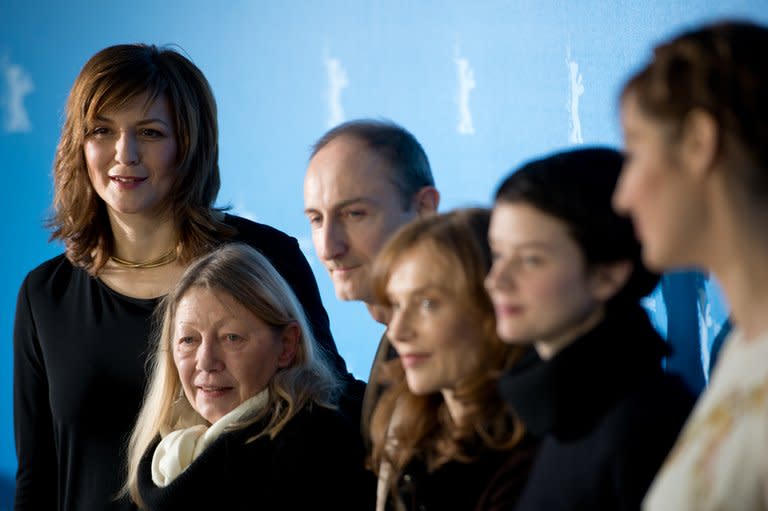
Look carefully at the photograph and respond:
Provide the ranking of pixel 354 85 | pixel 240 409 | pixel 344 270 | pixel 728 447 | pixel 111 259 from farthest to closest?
pixel 354 85 < pixel 111 259 < pixel 240 409 < pixel 344 270 < pixel 728 447

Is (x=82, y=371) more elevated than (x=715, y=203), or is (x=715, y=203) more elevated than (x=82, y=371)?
(x=715, y=203)

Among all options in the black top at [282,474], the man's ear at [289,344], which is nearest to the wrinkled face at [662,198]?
the black top at [282,474]

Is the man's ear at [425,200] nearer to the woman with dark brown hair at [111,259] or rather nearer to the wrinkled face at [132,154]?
the woman with dark brown hair at [111,259]

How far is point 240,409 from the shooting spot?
1.63 meters

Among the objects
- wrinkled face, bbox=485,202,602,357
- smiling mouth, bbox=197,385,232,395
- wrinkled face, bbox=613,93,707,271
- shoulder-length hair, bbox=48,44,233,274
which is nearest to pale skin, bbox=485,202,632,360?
wrinkled face, bbox=485,202,602,357

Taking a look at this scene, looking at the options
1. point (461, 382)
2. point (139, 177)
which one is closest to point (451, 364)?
point (461, 382)

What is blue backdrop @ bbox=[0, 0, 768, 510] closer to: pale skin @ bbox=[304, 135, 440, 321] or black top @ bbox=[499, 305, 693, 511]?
pale skin @ bbox=[304, 135, 440, 321]

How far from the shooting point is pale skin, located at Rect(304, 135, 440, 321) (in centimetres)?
148

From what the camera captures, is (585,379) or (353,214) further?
(353,214)

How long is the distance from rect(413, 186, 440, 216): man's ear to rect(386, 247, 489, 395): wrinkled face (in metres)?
0.35

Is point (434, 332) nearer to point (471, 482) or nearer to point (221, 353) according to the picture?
point (471, 482)

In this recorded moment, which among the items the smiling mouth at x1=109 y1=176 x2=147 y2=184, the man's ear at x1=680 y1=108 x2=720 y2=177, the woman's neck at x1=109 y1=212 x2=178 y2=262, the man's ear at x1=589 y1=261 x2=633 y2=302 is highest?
the smiling mouth at x1=109 y1=176 x2=147 y2=184

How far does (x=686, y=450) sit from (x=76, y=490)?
1377 mm

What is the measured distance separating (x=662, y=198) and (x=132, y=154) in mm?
1294
